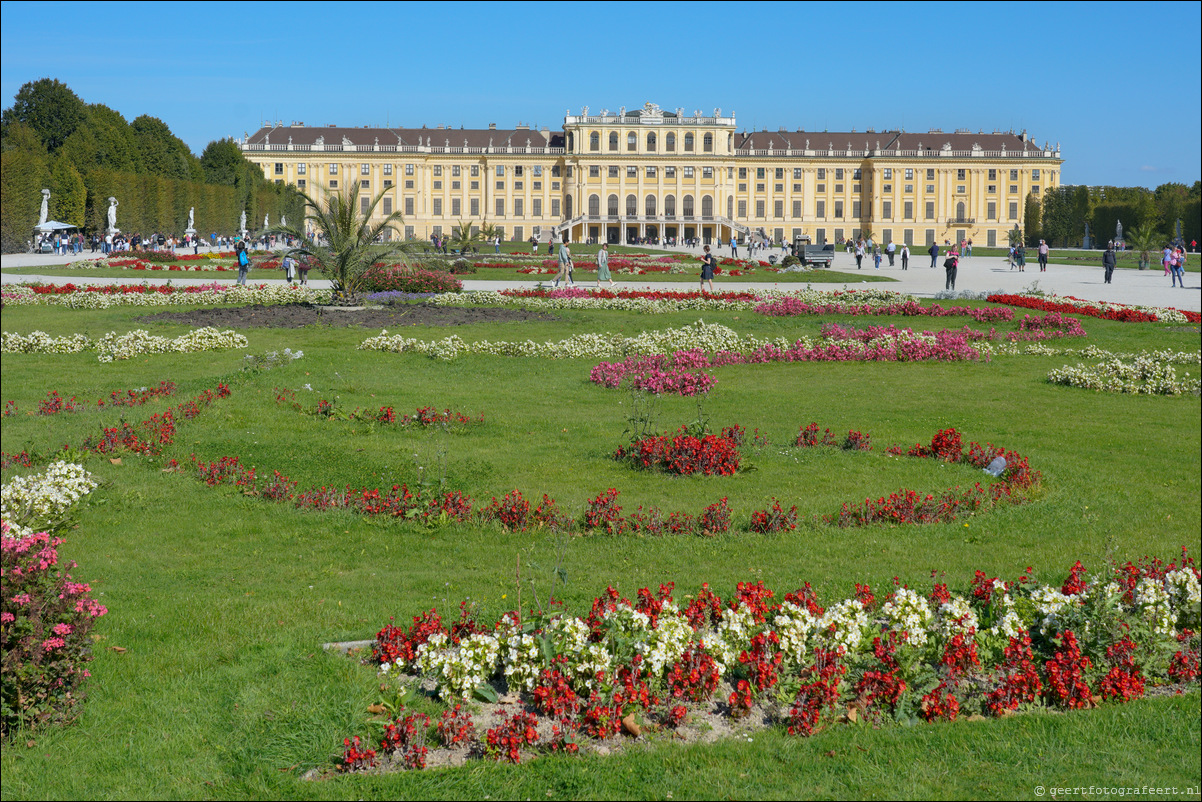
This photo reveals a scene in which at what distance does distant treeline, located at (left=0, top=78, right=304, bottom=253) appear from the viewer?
1826 inches

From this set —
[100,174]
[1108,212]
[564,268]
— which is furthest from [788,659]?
[1108,212]

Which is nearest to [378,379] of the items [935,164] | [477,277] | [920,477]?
[920,477]

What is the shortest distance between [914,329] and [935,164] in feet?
291

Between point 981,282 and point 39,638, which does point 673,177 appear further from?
point 39,638

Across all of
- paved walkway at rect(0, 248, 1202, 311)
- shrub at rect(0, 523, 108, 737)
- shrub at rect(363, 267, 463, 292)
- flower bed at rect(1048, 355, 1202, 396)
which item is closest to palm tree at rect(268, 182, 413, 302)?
shrub at rect(363, 267, 463, 292)

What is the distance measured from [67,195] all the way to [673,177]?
58507 mm

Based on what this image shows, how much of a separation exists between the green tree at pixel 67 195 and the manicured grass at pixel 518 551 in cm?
4074

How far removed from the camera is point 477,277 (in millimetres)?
31969

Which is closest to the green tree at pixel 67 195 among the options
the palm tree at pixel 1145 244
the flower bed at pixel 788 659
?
the palm tree at pixel 1145 244

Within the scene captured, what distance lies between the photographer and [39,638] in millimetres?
3713

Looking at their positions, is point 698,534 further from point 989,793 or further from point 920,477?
point 989,793

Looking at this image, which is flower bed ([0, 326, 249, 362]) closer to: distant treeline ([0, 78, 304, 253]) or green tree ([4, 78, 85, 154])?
distant treeline ([0, 78, 304, 253])

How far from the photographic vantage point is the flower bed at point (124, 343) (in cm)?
1398

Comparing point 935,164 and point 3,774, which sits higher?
point 935,164
